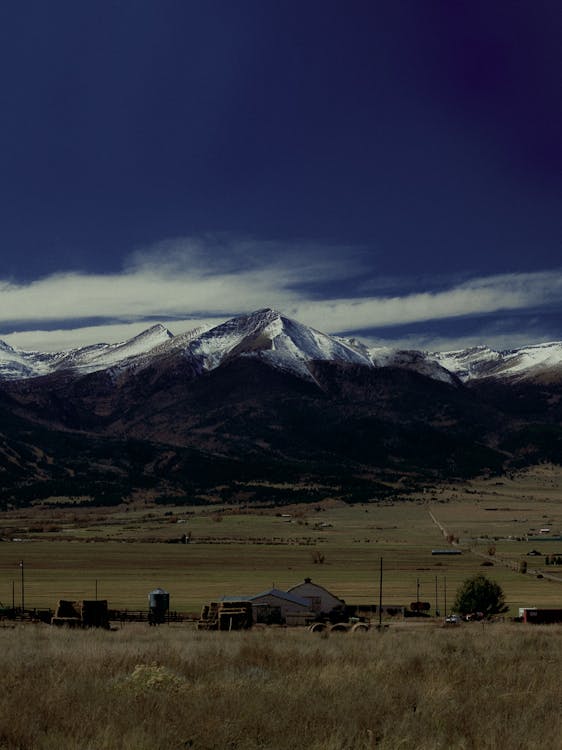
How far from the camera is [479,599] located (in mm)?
76812

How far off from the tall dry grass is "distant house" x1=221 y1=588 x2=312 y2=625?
5161 centimetres

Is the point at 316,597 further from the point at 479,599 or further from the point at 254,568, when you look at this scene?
the point at 254,568

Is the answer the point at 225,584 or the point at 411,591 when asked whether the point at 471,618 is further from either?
the point at 225,584

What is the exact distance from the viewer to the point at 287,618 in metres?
71.7

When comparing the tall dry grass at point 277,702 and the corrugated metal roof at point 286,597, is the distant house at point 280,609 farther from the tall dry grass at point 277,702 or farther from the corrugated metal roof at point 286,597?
the tall dry grass at point 277,702

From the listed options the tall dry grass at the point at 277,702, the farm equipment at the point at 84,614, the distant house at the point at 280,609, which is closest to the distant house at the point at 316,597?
the distant house at the point at 280,609

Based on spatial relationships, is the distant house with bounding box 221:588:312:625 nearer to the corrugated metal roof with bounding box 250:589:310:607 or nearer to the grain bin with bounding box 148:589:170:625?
the corrugated metal roof with bounding box 250:589:310:607

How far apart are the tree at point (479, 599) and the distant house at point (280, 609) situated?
13.8 m

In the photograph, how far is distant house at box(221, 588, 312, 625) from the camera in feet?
231

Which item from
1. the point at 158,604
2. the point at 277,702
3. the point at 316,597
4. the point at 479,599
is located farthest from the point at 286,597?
the point at 277,702

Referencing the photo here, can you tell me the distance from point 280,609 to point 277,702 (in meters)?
60.2

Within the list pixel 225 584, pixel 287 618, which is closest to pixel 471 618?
pixel 287 618

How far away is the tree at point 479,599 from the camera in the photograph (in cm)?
7656

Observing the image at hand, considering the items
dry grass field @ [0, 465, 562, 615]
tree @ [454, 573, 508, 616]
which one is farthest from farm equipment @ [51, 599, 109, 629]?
tree @ [454, 573, 508, 616]
